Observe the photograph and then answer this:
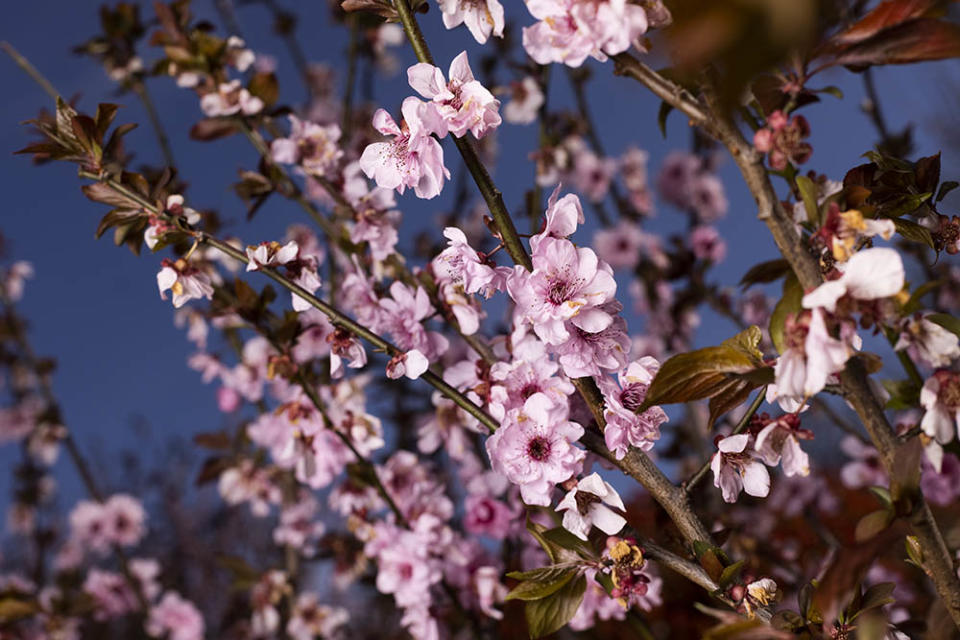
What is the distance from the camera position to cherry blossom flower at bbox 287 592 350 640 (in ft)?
5.90

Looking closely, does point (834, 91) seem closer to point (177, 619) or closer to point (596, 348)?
point (596, 348)

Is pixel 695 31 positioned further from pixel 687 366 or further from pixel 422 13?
pixel 422 13

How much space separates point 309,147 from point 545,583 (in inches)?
31.9

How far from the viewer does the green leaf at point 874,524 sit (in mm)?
565

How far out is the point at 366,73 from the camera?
2.45 meters

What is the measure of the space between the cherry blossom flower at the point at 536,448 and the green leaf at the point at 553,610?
0.09 metres

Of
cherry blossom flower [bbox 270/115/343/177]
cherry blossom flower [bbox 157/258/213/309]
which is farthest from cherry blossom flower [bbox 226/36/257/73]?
cherry blossom flower [bbox 157/258/213/309]

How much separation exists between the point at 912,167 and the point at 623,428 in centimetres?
35

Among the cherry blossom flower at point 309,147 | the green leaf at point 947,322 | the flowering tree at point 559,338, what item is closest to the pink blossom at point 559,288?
the flowering tree at point 559,338

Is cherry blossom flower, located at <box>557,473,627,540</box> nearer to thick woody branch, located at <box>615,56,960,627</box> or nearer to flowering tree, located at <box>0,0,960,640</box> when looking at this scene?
flowering tree, located at <box>0,0,960,640</box>

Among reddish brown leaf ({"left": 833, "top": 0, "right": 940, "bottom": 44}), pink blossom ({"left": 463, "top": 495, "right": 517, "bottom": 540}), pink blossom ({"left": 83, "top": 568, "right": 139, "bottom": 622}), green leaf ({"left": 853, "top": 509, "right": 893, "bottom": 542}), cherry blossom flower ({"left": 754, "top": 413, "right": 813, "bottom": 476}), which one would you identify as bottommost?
pink blossom ({"left": 83, "top": 568, "right": 139, "bottom": 622})

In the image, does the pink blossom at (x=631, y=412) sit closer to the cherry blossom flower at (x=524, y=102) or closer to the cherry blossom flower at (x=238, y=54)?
the cherry blossom flower at (x=238, y=54)

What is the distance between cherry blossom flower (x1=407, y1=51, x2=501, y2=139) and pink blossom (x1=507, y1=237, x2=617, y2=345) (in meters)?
0.12

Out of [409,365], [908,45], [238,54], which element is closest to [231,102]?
[238,54]
